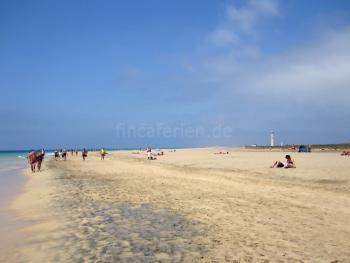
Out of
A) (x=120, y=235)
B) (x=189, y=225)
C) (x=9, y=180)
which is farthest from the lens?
(x=9, y=180)

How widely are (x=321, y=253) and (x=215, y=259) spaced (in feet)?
6.48

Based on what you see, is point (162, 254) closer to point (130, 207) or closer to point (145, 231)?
point (145, 231)

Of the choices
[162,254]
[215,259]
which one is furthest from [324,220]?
[162,254]

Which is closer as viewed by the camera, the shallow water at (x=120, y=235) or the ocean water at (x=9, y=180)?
the shallow water at (x=120, y=235)

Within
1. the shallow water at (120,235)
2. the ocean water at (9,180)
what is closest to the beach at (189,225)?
the shallow water at (120,235)

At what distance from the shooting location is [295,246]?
6.64 m

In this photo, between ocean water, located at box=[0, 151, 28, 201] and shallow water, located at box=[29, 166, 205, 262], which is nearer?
shallow water, located at box=[29, 166, 205, 262]

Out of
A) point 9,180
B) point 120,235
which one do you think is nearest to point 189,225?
point 120,235

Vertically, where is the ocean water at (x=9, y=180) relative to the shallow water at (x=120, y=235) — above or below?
below

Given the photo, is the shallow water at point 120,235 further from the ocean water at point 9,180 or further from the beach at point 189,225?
the ocean water at point 9,180

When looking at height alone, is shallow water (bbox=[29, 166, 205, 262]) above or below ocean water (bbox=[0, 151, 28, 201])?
above

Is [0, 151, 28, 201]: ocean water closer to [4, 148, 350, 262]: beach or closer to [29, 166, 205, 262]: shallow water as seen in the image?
[4, 148, 350, 262]: beach

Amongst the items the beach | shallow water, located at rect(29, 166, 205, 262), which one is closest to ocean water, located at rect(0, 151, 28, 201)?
the beach

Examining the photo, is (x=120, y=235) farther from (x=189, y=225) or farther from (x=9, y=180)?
(x=9, y=180)
